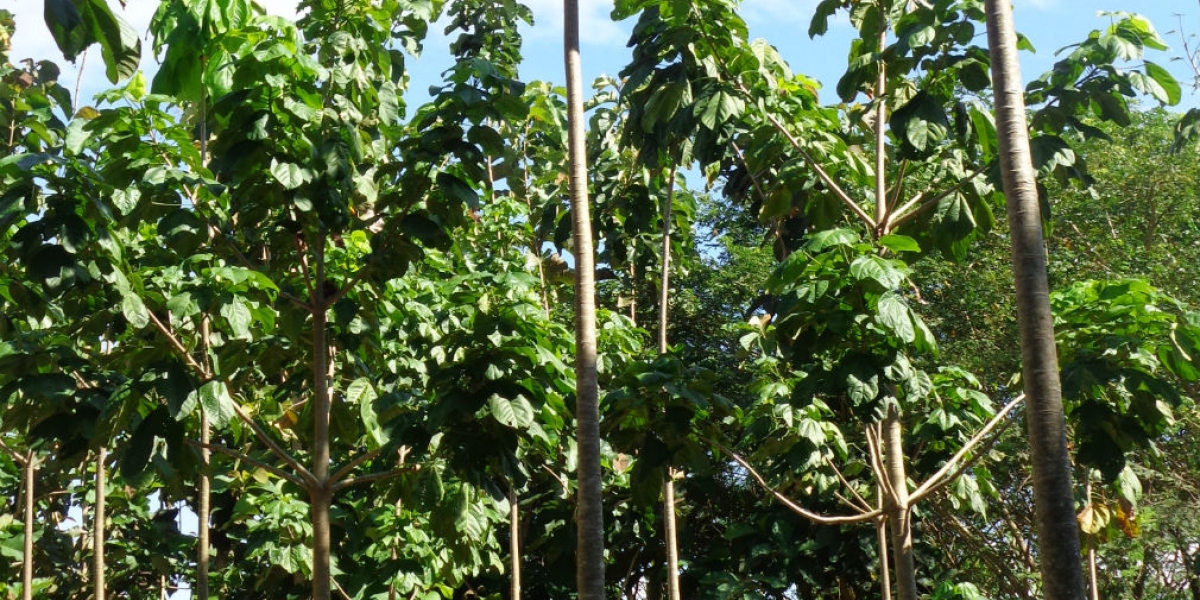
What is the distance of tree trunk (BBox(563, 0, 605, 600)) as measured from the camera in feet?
20.6

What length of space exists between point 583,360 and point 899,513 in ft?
6.72

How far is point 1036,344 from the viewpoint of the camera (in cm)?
516

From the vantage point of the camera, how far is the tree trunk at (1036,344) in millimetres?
4938

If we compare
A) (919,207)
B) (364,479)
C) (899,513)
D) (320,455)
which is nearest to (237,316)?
(320,455)

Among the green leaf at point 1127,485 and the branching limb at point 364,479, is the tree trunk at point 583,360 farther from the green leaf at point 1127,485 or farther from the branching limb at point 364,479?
the green leaf at point 1127,485

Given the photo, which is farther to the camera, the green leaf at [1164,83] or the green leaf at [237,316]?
the green leaf at [1164,83]

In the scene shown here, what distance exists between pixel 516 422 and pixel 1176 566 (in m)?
13.9

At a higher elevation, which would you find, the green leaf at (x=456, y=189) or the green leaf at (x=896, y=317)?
the green leaf at (x=456, y=189)

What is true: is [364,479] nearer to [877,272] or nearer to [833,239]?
[833,239]

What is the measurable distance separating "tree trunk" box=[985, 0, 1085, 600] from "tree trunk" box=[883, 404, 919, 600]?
5.64 feet

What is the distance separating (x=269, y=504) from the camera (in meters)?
10.6

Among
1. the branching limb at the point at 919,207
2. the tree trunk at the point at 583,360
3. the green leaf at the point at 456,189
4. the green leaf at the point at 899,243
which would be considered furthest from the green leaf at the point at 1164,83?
the green leaf at the point at 456,189

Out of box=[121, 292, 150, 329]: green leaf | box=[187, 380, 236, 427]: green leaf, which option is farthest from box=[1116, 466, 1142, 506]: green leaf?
box=[121, 292, 150, 329]: green leaf

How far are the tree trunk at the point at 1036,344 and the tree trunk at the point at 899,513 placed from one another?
1720mm
